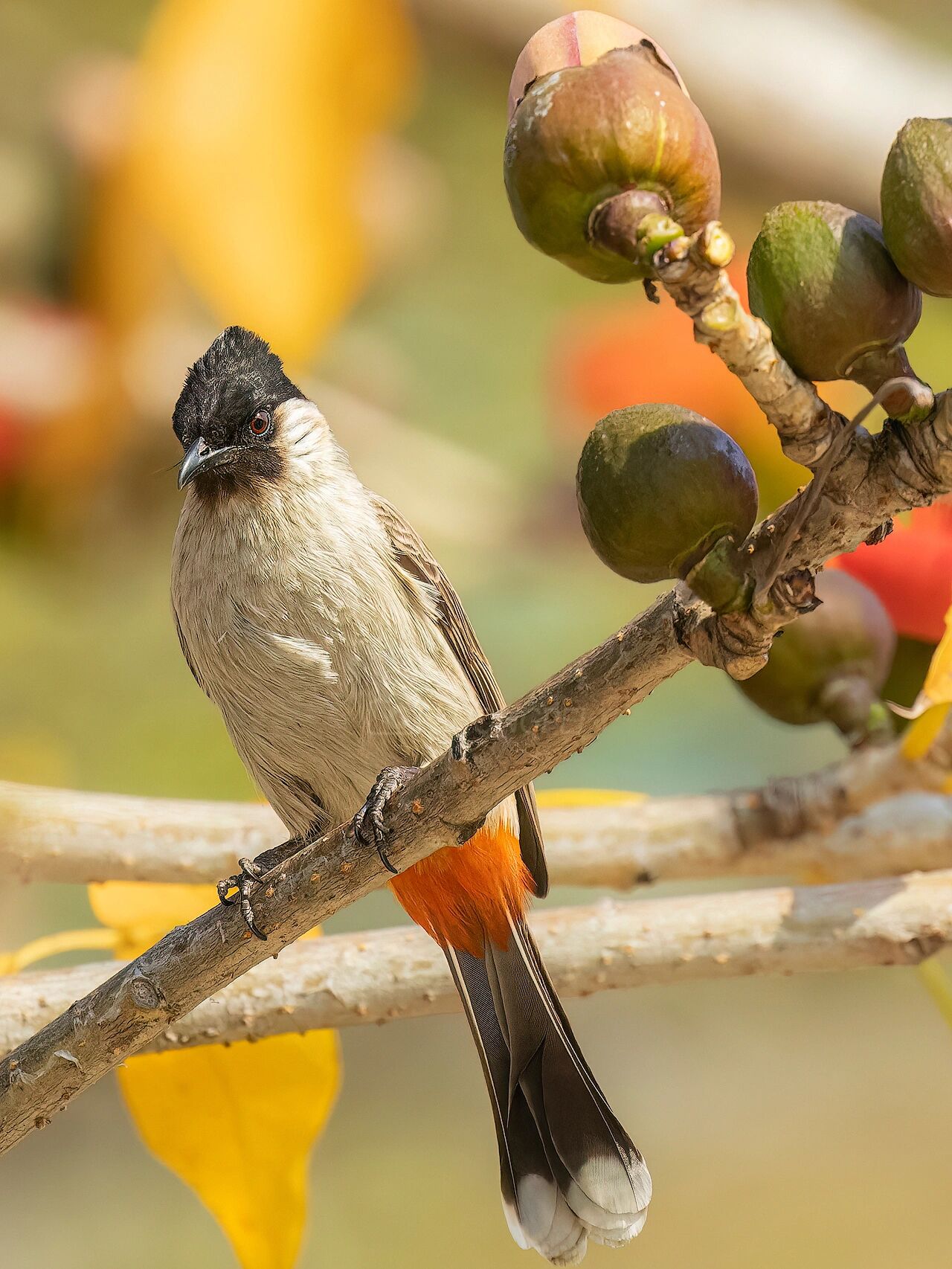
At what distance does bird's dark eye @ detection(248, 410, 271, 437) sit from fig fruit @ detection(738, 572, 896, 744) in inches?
16.8

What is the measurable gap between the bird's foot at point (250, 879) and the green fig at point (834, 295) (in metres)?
0.36

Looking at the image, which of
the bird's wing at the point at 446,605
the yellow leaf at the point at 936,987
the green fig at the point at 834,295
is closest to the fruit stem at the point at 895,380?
the green fig at the point at 834,295

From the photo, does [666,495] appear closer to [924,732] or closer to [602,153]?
[602,153]

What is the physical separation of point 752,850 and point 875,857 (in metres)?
0.07

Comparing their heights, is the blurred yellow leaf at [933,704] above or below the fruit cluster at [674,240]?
below

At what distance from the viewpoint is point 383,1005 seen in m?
0.72

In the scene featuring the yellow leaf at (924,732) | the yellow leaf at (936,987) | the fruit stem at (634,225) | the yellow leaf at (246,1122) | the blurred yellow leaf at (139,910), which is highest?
the fruit stem at (634,225)

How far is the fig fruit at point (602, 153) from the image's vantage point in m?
0.34

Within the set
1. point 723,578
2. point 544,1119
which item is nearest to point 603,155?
point 723,578

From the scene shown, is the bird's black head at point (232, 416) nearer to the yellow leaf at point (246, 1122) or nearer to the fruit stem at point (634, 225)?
the yellow leaf at point (246, 1122)

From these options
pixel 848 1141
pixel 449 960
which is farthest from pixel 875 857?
pixel 848 1141

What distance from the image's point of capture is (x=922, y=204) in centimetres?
34

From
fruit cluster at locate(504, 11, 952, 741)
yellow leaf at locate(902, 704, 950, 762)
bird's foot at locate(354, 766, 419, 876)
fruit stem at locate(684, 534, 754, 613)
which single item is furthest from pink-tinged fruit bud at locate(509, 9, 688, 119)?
yellow leaf at locate(902, 704, 950, 762)

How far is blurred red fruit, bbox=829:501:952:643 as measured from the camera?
0.76 metres
